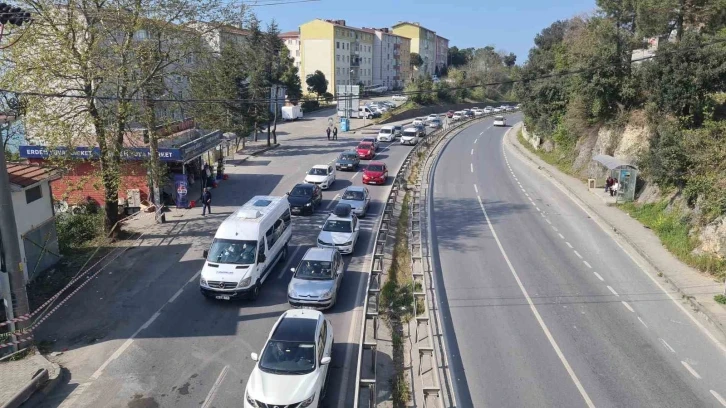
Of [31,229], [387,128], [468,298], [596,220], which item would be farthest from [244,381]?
[387,128]

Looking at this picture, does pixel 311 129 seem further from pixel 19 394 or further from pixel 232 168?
pixel 19 394

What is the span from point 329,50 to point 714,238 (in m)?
77.5

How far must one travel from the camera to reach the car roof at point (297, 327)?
11188 millimetres

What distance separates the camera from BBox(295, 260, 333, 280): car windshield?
15413mm

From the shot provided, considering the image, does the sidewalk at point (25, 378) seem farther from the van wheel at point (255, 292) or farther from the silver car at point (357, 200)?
the silver car at point (357, 200)

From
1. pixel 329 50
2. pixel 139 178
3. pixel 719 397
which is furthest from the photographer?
pixel 329 50

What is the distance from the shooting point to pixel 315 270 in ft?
51.2

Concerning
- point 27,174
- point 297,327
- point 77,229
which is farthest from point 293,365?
point 77,229

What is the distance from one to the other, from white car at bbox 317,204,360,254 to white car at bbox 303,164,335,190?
930 centimetres

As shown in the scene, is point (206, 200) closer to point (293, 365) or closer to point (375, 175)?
point (375, 175)

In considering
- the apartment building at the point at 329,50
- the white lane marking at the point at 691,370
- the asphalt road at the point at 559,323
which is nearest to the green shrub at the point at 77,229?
the asphalt road at the point at 559,323

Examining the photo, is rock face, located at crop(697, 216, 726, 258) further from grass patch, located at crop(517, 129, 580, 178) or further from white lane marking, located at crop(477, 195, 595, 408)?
grass patch, located at crop(517, 129, 580, 178)

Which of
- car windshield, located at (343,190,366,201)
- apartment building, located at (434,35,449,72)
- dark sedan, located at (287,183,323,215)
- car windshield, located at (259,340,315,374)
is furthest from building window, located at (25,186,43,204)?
apartment building, located at (434,35,449,72)

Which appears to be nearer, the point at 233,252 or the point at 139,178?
the point at 233,252
